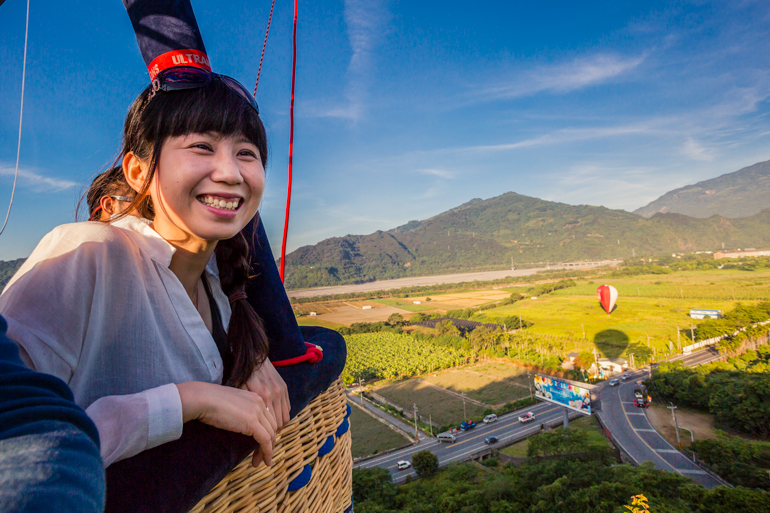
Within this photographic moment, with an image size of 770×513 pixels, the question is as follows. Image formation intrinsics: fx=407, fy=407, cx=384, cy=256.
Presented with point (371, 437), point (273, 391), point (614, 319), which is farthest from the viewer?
point (614, 319)

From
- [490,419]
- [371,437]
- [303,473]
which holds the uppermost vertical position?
[303,473]

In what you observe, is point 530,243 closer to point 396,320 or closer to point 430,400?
point 396,320

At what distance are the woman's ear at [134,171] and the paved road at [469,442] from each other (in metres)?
14.6

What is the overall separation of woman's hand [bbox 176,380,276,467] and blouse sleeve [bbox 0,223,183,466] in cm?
2

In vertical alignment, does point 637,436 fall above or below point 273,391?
below

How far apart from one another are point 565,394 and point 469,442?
14.2 ft

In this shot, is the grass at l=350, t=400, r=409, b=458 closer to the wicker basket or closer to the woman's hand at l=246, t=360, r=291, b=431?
the wicker basket

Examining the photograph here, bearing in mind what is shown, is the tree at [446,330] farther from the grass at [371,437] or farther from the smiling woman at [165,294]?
the smiling woman at [165,294]

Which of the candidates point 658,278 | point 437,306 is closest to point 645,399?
point 437,306

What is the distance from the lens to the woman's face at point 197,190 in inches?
23.8

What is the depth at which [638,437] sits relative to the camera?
48.7 ft

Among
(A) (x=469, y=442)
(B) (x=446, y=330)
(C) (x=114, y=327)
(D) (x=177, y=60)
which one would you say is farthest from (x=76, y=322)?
(B) (x=446, y=330)

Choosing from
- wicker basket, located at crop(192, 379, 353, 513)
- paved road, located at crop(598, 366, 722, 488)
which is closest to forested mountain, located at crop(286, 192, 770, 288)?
paved road, located at crop(598, 366, 722, 488)

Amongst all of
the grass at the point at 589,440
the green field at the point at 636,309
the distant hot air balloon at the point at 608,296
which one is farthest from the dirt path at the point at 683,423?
the distant hot air balloon at the point at 608,296
